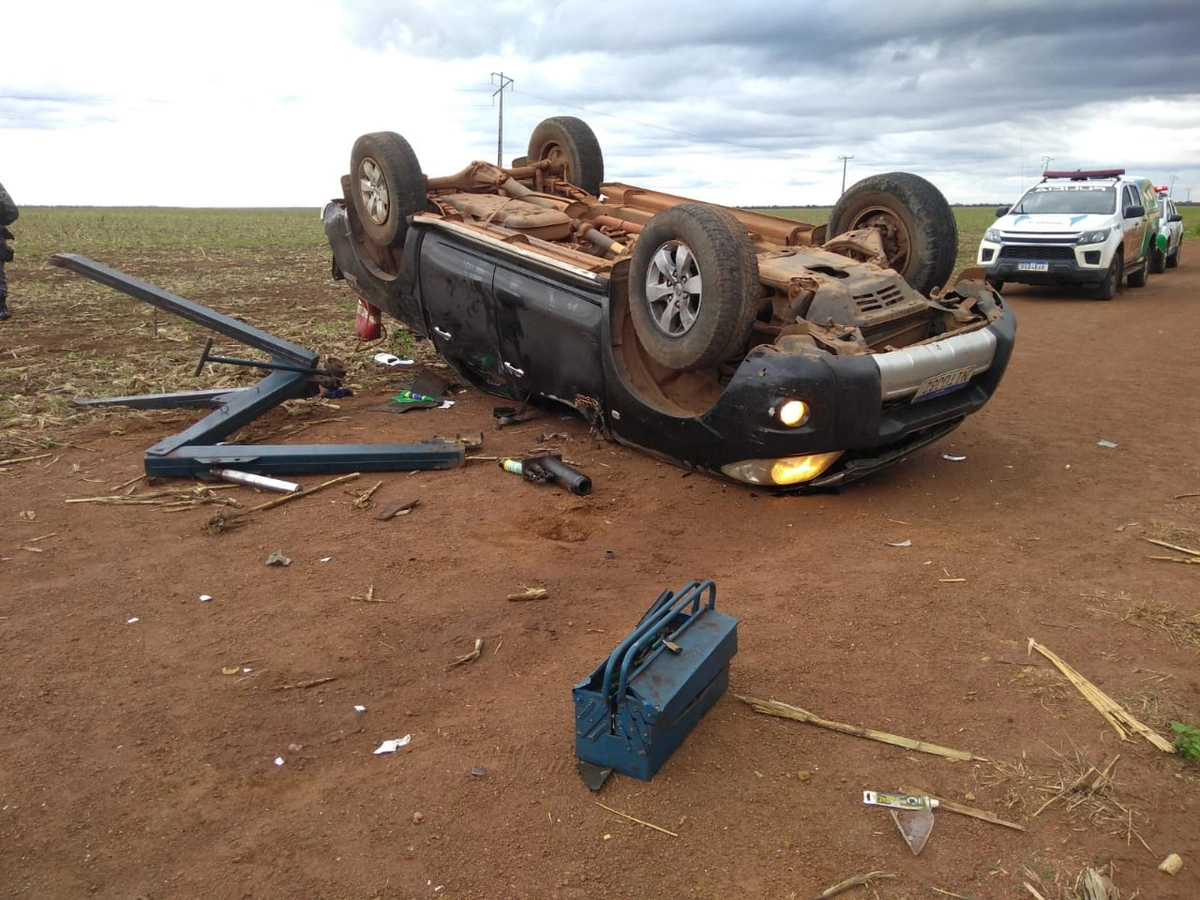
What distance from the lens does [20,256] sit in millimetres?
20375

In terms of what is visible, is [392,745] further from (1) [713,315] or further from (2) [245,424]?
(2) [245,424]

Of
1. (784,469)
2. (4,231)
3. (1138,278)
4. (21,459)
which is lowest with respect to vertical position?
(21,459)

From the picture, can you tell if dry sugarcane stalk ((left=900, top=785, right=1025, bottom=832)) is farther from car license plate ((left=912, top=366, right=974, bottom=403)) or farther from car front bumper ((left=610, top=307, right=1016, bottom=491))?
car license plate ((left=912, top=366, right=974, bottom=403))

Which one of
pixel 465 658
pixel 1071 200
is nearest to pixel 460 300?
pixel 465 658

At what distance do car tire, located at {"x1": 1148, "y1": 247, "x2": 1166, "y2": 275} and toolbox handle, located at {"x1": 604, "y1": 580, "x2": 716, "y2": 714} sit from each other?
17.0 metres

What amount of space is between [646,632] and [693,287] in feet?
8.02

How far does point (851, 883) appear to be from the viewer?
7.61ft

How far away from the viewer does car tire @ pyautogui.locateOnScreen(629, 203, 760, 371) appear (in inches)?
179

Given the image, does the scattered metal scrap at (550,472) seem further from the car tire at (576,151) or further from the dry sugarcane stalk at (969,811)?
the car tire at (576,151)

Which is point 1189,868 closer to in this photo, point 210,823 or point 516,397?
point 210,823

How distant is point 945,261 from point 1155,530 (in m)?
2.06

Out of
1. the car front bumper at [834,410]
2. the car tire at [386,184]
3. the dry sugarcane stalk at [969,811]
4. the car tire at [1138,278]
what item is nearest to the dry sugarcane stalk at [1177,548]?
the car front bumper at [834,410]

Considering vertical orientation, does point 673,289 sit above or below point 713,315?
above

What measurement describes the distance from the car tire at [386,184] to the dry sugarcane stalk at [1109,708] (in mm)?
5188
